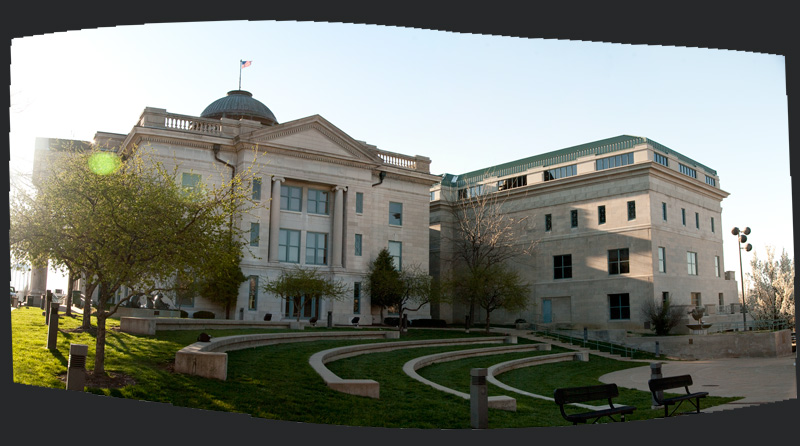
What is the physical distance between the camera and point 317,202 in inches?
1737

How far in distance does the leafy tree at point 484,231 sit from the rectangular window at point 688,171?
12.0 m

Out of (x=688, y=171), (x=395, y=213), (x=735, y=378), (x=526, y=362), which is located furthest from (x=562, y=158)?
(x=735, y=378)

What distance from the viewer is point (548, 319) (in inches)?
1957

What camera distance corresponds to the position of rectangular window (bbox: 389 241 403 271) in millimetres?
47356

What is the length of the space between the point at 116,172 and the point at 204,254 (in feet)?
10.9

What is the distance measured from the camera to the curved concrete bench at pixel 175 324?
72.7ft

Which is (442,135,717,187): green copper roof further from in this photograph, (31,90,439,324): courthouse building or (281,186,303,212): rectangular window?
(281,186,303,212): rectangular window

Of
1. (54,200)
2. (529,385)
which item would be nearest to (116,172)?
(54,200)

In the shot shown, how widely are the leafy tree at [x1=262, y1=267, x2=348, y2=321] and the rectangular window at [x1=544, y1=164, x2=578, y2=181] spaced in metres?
20.0

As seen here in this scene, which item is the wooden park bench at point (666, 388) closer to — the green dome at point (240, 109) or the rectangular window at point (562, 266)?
the rectangular window at point (562, 266)

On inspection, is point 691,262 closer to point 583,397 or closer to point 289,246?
point 289,246

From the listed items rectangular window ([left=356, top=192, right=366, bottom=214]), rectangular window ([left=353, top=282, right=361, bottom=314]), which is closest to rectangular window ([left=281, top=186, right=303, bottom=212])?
rectangular window ([left=356, top=192, right=366, bottom=214])

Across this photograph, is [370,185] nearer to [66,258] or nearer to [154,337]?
[154,337]

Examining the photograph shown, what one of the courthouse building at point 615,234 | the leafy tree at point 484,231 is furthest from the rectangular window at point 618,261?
the leafy tree at point 484,231
